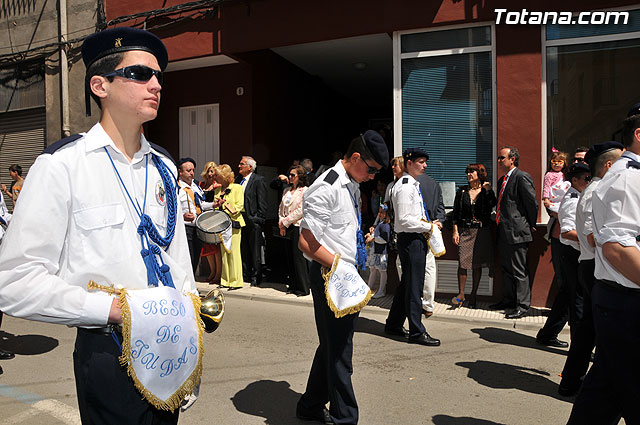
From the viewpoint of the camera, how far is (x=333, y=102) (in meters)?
15.5

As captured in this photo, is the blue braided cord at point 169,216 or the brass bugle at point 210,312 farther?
the brass bugle at point 210,312

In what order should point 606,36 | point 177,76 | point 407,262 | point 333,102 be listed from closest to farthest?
1. point 407,262
2. point 606,36
3. point 177,76
4. point 333,102

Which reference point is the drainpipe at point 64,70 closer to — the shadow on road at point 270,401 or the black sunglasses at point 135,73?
the shadow on road at point 270,401

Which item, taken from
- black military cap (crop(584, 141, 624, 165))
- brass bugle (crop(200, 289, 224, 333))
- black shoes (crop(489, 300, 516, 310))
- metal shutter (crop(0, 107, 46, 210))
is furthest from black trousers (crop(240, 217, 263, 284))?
brass bugle (crop(200, 289, 224, 333))

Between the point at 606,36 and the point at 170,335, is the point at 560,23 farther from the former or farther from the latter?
the point at 170,335

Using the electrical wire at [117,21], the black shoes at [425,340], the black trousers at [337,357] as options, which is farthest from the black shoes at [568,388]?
the electrical wire at [117,21]

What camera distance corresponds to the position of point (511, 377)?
5039mm

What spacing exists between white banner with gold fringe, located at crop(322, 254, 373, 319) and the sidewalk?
13.1 feet

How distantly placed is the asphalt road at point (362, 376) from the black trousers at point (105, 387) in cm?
223

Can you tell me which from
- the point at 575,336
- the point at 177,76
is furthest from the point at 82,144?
the point at 177,76

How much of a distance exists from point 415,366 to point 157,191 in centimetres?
396

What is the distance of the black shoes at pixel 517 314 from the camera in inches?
284

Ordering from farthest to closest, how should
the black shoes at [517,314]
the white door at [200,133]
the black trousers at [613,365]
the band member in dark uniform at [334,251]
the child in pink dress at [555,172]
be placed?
the white door at [200,133]
the child in pink dress at [555,172]
the black shoes at [517,314]
the band member in dark uniform at [334,251]
the black trousers at [613,365]

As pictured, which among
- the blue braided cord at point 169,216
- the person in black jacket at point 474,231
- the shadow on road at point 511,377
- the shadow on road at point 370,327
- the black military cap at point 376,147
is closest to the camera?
the blue braided cord at point 169,216
